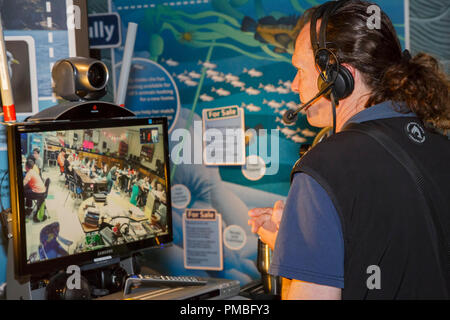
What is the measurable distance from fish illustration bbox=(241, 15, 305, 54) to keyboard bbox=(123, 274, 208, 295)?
44.1 inches

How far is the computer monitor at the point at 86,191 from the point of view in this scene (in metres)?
1.42

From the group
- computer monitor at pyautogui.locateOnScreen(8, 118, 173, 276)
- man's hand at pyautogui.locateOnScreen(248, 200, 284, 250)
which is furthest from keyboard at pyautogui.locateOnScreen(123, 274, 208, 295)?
man's hand at pyautogui.locateOnScreen(248, 200, 284, 250)

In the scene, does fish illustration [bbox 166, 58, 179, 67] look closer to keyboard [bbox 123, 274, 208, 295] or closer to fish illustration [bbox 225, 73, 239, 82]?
fish illustration [bbox 225, 73, 239, 82]

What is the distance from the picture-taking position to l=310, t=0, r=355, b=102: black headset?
1041mm

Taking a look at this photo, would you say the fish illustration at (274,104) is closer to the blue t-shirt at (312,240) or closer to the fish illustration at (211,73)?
the fish illustration at (211,73)

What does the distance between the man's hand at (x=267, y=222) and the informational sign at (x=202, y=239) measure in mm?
1093

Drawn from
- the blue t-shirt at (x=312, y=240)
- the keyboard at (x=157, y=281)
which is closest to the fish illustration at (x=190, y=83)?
the keyboard at (x=157, y=281)

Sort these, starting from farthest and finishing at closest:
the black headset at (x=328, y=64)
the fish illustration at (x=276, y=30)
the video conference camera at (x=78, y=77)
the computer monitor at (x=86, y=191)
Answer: the fish illustration at (x=276, y=30), the video conference camera at (x=78, y=77), the computer monitor at (x=86, y=191), the black headset at (x=328, y=64)

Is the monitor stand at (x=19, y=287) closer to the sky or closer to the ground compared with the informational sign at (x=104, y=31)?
closer to the ground

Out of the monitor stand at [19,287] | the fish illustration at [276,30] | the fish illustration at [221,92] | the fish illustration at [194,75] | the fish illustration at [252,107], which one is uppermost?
the fish illustration at [276,30]

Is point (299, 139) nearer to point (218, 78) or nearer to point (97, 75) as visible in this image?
point (218, 78)

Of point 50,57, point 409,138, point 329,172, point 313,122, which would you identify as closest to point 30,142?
point 50,57

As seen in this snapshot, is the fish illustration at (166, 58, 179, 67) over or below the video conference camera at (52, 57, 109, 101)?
over

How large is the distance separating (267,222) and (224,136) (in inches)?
43.0
